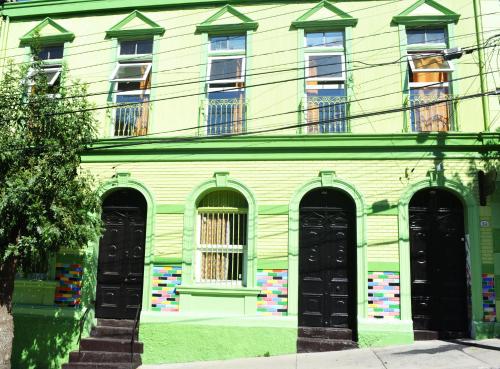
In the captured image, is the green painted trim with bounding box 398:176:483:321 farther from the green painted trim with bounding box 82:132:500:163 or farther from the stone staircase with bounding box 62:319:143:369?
the stone staircase with bounding box 62:319:143:369

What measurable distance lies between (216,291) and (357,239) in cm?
309

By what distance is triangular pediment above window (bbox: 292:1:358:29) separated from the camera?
10.3 metres

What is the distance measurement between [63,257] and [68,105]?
3.54 metres

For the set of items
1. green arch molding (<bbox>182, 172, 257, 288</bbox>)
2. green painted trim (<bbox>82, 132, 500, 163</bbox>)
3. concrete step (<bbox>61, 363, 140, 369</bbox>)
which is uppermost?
green painted trim (<bbox>82, 132, 500, 163</bbox>)

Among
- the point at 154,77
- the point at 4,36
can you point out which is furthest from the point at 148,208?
the point at 4,36

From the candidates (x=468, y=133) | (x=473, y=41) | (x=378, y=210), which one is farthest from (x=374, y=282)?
(x=473, y=41)

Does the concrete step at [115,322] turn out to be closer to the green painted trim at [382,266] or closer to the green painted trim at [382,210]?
the green painted trim at [382,266]

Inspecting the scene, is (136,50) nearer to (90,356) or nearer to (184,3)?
(184,3)

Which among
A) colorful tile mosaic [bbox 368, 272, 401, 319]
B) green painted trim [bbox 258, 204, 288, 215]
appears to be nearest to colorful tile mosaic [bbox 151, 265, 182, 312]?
green painted trim [bbox 258, 204, 288, 215]

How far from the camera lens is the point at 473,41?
9961 millimetres

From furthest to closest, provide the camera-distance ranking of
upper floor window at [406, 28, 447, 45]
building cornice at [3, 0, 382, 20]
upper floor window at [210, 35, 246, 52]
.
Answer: building cornice at [3, 0, 382, 20]
upper floor window at [210, 35, 246, 52]
upper floor window at [406, 28, 447, 45]

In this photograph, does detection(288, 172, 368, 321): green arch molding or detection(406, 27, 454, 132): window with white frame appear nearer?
detection(288, 172, 368, 321): green arch molding

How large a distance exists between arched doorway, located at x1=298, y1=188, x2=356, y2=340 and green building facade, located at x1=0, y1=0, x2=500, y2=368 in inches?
1.2

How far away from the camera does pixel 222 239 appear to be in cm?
1004
